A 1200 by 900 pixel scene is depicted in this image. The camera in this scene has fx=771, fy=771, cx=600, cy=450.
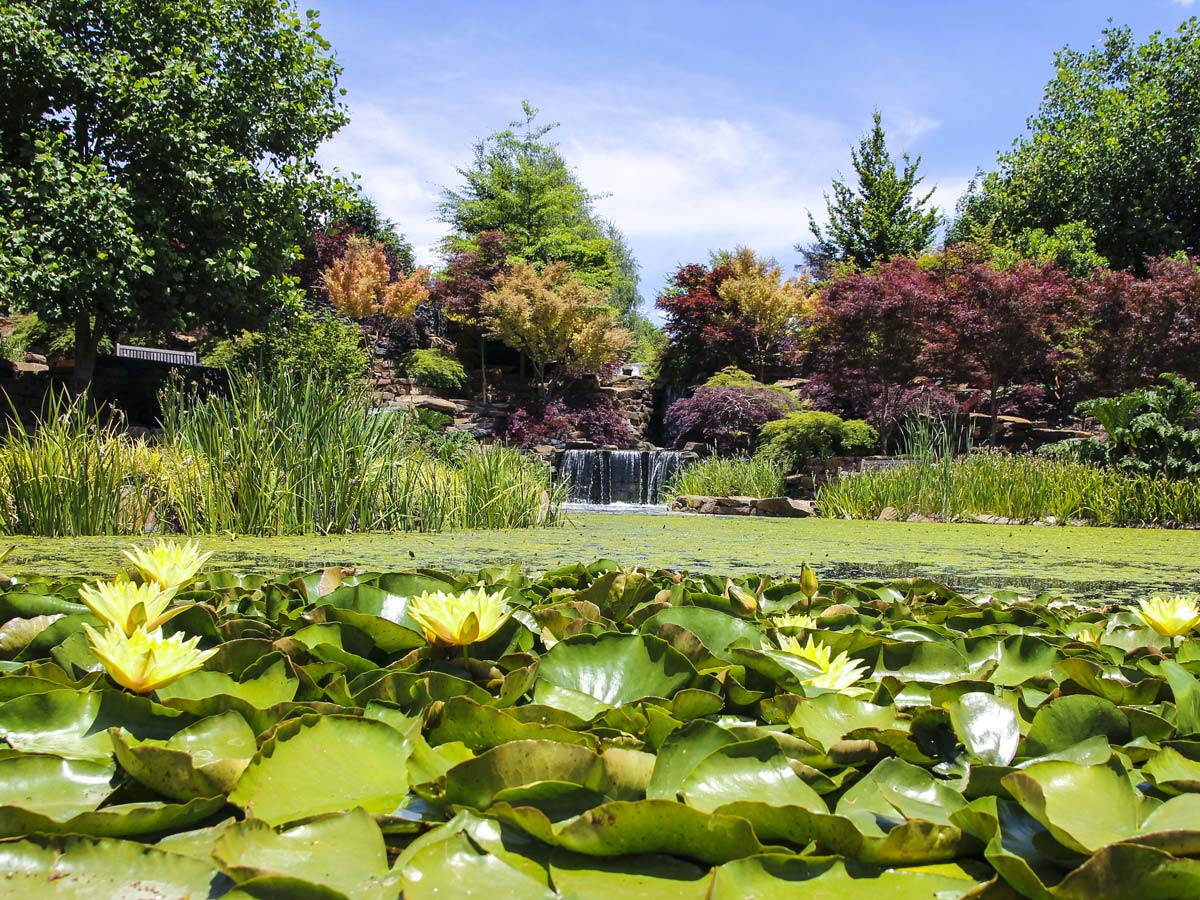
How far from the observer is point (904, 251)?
2008 centimetres

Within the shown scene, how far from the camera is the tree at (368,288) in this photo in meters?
16.9

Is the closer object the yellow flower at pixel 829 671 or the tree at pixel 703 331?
the yellow flower at pixel 829 671

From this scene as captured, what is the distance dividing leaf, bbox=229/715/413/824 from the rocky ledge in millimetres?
8673

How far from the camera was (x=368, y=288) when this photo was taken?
1705cm

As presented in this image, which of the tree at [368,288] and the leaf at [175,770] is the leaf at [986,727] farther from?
the tree at [368,288]

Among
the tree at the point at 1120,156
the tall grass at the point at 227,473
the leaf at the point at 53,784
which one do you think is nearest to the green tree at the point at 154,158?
the tall grass at the point at 227,473

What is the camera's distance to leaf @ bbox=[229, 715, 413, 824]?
563mm

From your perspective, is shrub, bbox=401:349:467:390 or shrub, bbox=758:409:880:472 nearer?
shrub, bbox=758:409:880:472

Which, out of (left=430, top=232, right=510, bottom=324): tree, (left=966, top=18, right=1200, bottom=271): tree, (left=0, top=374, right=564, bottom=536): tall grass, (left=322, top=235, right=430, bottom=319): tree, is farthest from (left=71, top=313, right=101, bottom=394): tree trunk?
(left=966, top=18, right=1200, bottom=271): tree

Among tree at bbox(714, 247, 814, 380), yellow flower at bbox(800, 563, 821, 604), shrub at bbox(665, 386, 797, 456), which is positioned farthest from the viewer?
tree at bbox(714, 247, 814, 380)

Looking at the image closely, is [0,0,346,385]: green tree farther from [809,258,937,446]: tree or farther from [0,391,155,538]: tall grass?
[809,258,937,446]: tree

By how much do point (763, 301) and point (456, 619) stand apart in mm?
17240

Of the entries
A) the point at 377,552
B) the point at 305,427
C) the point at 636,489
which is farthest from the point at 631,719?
the point at 636,489

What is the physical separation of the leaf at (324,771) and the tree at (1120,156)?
18.1 m
